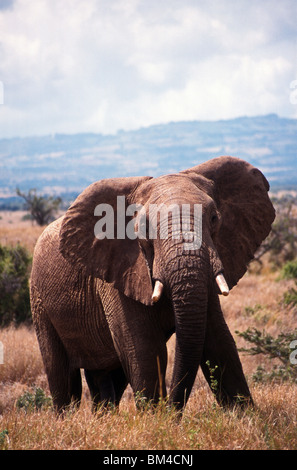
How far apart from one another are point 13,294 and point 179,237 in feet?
27.1

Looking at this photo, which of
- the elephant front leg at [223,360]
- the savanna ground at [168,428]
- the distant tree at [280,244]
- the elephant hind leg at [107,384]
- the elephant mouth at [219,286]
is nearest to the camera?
→ the savanna ground at [168,428]

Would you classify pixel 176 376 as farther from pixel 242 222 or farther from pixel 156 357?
pixel 242 222

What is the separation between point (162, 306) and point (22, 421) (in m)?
1.29

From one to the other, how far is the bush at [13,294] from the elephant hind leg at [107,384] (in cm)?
485

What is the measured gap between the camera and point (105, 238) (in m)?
5.10

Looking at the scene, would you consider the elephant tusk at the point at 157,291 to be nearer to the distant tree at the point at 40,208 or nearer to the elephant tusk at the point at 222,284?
the elephant tusk at the point at 222,284

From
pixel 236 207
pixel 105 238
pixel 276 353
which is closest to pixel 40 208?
pixel 276 353

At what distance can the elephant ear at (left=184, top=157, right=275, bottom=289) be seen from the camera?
527 cm

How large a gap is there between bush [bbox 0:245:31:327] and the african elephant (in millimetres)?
5640

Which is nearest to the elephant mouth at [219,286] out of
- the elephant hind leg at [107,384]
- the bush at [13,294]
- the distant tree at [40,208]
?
the elephant hind leg at [107,384]

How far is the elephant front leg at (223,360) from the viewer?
5078 millimetres

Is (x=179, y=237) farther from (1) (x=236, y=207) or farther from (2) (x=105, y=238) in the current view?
(1) (x=236, y=207)

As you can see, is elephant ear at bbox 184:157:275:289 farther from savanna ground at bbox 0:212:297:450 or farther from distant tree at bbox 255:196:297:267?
distant tree at bbox 255:196:297:267

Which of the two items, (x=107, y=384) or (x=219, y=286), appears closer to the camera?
(x=219, y=286)
